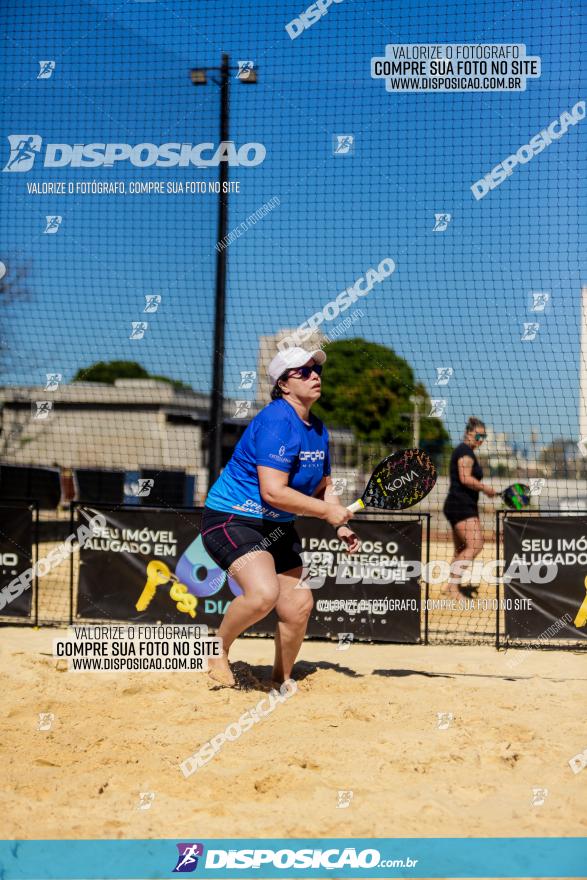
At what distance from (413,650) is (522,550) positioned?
4.03 ft

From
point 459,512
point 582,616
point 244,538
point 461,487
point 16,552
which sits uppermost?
point 461,487

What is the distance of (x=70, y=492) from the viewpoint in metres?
24.1

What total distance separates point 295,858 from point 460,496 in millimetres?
6039

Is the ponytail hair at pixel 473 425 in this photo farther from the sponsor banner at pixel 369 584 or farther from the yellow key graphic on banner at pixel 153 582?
the yellow key graphic on banner at pixel 153 582

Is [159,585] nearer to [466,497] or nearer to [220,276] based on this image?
[466,497]

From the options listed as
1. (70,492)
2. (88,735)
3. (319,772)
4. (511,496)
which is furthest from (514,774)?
(70,492)

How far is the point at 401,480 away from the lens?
5.25 m

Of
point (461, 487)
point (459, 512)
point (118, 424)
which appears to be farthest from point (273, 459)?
point (118, 424)

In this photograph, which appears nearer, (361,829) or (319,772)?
(361,829)

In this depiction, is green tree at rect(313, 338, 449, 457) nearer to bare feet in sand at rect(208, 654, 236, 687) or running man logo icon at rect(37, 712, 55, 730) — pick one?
bare feet in sand at rect(208, 654, 236, 687)

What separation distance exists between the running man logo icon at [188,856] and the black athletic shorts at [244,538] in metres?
1.93

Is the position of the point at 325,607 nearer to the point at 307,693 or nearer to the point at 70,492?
the point at 307,693

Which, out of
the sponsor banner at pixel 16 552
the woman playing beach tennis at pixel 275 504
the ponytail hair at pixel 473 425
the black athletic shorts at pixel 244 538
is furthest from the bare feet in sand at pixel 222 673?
the ponytail hair at pixel 473 425

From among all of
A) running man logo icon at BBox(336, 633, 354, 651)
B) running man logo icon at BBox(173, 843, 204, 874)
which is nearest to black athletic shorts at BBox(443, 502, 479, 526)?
running man logo icon at BBox(336, 633, 354, 651)
